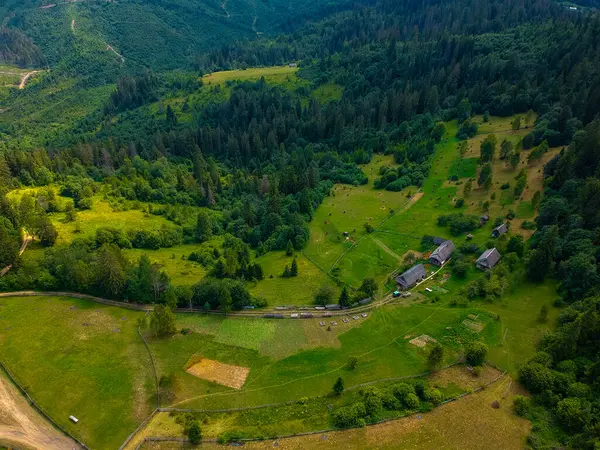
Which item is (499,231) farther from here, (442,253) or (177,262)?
(177,262)

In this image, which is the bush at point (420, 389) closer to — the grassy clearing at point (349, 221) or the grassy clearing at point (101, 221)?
the grassy clearing at point (349, 221)

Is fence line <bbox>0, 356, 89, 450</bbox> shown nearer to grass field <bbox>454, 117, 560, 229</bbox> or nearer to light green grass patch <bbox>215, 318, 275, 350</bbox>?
light green grass patch <bbox>215, 318, 275, 350</bbox>

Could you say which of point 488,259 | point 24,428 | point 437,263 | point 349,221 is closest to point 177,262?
point 24,428

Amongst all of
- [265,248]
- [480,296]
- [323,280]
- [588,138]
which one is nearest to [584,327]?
[480,296]

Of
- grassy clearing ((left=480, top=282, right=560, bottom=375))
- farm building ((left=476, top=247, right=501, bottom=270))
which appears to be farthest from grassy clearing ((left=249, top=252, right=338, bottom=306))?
grassy clearing ((left=480, top=282, right=560, bottom=375))

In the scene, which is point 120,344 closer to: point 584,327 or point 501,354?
point 501,354
